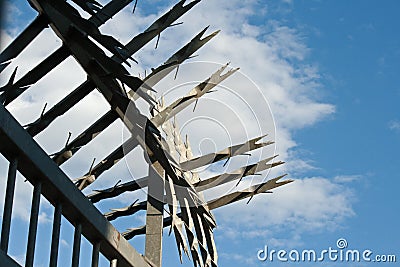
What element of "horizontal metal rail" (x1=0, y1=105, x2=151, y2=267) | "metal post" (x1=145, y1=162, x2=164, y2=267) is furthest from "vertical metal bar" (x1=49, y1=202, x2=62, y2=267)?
"metal post" (x1=145, y1=162, x2=164, y2=267)

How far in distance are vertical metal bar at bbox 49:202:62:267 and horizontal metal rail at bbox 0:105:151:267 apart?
4 cm

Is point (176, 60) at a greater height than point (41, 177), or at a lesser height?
greater

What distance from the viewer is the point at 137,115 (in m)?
4.18

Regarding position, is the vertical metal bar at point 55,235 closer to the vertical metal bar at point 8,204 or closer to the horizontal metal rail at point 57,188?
the horizontal metal rail at point 57,188

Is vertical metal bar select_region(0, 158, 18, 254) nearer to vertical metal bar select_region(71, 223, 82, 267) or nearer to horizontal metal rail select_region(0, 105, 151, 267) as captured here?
horizontal metal rail select_region(0, 105, 151, 267)

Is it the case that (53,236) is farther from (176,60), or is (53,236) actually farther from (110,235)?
(176,60)

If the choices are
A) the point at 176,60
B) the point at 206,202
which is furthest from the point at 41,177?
the point at 206,202

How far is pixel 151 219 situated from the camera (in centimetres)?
487

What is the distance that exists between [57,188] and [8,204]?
0.43 metres

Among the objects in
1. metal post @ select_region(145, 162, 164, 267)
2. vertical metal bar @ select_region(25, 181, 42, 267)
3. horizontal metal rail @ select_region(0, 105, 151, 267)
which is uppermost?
metal post @ select_region(145, 162, 164, 267)

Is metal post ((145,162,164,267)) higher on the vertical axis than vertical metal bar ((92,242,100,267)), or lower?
higher

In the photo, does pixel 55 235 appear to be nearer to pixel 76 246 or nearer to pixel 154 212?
pixel 76 246

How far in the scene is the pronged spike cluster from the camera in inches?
141

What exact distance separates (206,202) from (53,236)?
2.37m
